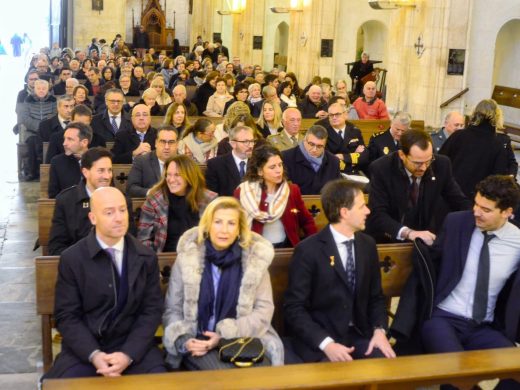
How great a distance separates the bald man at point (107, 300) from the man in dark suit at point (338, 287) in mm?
825

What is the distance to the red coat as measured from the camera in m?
5.68

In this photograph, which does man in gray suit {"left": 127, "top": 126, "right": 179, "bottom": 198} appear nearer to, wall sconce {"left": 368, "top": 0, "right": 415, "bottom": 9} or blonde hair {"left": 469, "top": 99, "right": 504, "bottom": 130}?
blonde hair {"left": 469, "top": 99, "right": 504, "bottom": 130}

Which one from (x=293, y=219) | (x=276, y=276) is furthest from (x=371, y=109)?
(x=276, y=276)

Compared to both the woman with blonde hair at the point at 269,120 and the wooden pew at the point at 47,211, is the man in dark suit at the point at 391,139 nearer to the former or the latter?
the wooden pew at the point at 47,211

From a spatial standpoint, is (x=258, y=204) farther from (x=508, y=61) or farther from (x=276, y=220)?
(x=508, y=61)

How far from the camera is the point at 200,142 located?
8328 mm

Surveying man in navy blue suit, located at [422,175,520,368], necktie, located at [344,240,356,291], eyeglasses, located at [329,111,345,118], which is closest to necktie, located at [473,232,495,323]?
man in navy blue suit, located at [422,175,520,368]

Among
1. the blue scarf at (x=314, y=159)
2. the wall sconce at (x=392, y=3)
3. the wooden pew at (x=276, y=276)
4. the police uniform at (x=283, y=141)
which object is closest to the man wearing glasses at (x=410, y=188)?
the wooden pew at (x=276, y=276)

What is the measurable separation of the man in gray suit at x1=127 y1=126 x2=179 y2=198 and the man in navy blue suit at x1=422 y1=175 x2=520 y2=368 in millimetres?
2970

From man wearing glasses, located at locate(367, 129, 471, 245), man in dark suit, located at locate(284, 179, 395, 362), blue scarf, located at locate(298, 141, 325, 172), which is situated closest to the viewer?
man in dark suit, located at locate(284, 179, 395, 362)

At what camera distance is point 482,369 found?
3561mm

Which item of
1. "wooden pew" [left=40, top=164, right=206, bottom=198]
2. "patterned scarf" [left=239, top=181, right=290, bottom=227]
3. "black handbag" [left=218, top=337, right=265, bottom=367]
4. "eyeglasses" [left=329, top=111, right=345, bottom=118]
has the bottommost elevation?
A: "black handbag" [left=218, top=337, right=265, bottom=367]

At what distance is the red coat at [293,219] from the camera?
5684mm

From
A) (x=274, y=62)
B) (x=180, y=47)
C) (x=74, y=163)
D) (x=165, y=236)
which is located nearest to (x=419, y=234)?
(x=165, y=236)
